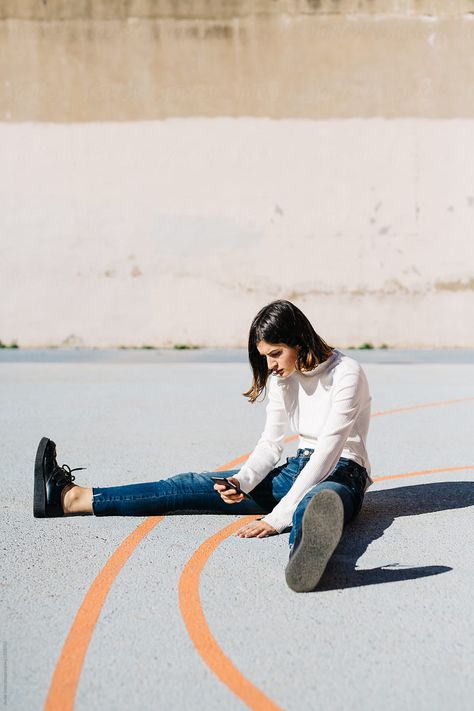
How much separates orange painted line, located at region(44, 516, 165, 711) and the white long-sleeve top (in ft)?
2.08

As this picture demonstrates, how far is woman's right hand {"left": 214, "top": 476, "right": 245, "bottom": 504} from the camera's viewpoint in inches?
165

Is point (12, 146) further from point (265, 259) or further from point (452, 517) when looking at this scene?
point (452, 517)

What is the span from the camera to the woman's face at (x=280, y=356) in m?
4.11

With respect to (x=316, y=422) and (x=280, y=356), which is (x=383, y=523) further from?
(x=280, y=356)

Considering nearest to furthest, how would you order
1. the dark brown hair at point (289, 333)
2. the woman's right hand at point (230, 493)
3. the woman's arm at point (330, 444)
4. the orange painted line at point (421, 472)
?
1. the woman's arm at point (330, 444)
2. the dark brown hair at point (289, 333)
3. the woman's right hand at point (230, 493)
4. the orange painted line at point (421, 472)

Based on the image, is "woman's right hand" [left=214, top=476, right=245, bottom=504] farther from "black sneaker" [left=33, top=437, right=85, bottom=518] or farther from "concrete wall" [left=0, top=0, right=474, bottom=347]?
"concrete wall" [left=0, top=0, right=474, bottom=347]

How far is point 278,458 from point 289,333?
629 mm

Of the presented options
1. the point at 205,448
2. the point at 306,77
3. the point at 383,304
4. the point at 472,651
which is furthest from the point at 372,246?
the point at 472,651

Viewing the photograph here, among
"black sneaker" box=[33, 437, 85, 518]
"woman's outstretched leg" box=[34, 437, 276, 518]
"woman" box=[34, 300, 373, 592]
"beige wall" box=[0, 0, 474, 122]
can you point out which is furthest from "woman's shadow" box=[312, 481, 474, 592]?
"beige wall" box=[0, 0, 474, 122]

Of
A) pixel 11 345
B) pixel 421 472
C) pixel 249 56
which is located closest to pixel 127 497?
pixel 421 472

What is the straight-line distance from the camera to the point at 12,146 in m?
13.7

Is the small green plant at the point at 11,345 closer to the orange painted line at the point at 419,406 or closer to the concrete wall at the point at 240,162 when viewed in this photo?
the concrete wall at the point at 240,162

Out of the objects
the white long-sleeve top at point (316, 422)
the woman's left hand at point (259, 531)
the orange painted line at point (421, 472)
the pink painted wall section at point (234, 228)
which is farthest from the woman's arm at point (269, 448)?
the pink painted wall section at point (234, 228)

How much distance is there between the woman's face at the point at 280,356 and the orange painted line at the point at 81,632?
988 millimetres
